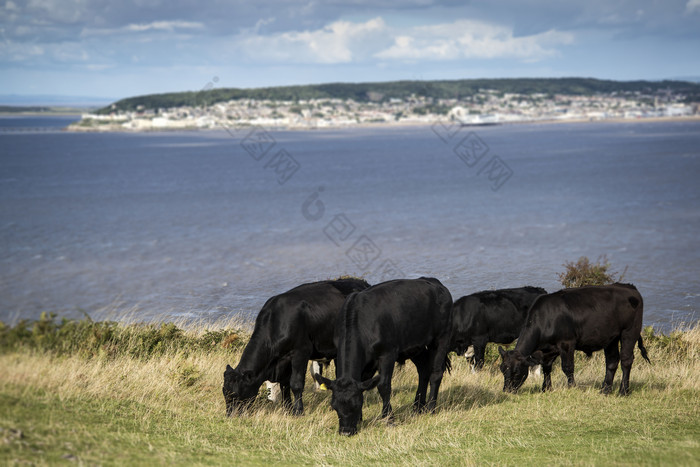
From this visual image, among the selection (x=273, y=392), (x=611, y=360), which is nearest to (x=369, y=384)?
(x=273, y=392)

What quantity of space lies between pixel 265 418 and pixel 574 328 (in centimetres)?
563

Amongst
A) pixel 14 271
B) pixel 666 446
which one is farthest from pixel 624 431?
pixel 14 271

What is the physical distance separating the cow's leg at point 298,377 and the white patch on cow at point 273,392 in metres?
0.77

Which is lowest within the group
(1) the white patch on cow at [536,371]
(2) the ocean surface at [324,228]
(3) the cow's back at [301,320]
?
(2) the ocean surface at [324,228]

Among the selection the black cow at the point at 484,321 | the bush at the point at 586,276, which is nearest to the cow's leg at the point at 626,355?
the black cow at the point at 484,321

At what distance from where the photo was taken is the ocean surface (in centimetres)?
3170

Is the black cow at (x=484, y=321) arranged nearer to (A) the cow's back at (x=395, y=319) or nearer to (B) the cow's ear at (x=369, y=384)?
(A) the cow's back at (x=395, y=319)

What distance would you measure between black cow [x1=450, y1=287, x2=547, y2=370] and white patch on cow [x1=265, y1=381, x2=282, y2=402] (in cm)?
454

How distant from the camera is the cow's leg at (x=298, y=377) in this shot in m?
11.4

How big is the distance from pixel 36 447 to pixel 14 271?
34.1 metres

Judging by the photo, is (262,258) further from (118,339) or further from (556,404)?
(556,404)

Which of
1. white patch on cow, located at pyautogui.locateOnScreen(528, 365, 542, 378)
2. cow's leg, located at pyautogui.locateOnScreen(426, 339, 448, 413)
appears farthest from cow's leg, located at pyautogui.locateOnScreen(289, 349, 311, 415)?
white patch on cow, located at pyautogui.locateOnScreen(528, 365, 542, 378)

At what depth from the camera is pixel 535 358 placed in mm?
12984

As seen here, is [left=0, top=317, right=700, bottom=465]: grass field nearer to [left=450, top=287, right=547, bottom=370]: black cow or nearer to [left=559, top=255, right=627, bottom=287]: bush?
[left=450, top=287, right=547, bottom=370]: black cow
